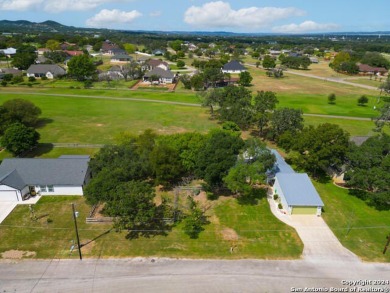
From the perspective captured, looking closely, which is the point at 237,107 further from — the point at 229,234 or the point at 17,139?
the point at 17,139

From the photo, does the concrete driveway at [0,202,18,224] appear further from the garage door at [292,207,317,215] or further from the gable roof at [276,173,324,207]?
the garage door at [292,207,317,215]

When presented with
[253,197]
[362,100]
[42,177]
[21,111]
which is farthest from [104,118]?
[362,100]

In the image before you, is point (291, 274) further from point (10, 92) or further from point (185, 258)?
point (10, 92)

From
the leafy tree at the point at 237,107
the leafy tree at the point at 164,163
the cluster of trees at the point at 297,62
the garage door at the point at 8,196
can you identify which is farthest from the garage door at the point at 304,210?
the cluster of trees at the point at 297,62

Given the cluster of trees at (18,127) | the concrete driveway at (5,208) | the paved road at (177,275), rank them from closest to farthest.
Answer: the paved road at (177,275) < the concrete driveway at (5,208) < the cluster of trees at (18,127)

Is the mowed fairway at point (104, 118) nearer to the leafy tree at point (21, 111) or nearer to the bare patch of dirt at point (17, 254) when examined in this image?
the leafy tree at point (21, 111)

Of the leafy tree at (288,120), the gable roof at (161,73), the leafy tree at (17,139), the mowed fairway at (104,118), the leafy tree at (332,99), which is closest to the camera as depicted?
the leafy tree at (17,139)
